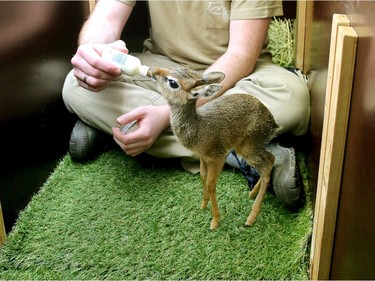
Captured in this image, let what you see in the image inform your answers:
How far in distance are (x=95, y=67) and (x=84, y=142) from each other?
0.38m

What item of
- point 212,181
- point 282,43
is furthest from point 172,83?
point 282,43

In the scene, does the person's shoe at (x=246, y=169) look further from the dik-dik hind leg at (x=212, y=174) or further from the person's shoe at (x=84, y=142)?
the person's shoe at (x=84, y=142)

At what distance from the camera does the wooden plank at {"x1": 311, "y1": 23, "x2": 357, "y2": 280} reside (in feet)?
3.29

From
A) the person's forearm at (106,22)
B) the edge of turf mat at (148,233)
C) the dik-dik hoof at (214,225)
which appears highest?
the person's forearm at (106,22)

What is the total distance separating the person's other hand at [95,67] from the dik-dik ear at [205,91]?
0.30 meters

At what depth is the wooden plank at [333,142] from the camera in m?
1.00

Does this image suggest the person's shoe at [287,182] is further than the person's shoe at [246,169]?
No

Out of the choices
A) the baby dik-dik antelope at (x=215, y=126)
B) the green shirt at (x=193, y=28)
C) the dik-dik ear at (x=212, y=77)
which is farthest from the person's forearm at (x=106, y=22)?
the dik-dik ear at (x=212, y=77)

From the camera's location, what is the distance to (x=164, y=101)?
5.92 ft

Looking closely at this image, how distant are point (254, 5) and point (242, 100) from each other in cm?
39

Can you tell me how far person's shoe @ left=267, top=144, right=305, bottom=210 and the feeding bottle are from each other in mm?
507

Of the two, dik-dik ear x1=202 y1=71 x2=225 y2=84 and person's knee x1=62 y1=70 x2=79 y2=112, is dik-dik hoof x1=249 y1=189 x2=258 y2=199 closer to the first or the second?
dik-dik ear x1=202 y1=71 x2=225 y2=84

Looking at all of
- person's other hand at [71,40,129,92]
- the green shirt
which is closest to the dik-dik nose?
person's other hand at [71,40,129,92]

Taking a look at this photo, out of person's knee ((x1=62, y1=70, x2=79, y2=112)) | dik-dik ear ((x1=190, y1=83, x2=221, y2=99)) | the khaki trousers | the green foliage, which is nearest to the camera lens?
dik-dik ear ((x1=190, y1=83, x2=221, y2=99))
